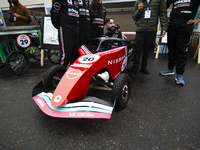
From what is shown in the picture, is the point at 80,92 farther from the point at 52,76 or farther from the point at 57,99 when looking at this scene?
the point at 52,76

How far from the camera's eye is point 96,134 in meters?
1.26

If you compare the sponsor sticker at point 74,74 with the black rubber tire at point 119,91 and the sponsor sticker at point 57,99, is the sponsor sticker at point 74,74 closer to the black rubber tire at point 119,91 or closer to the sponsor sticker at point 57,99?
the sponsor sticker at point 57,99

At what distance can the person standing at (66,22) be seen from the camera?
2010 mm

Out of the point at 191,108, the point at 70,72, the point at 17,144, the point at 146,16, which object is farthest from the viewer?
the point at 146,16

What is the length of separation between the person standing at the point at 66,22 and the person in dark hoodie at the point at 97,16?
733mm

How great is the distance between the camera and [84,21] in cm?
243

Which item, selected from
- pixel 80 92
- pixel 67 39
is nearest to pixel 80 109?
pixel 80 92

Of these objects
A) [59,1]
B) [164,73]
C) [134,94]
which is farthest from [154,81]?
[59,1]

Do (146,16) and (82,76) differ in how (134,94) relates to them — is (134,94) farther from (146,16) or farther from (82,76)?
(146,16)

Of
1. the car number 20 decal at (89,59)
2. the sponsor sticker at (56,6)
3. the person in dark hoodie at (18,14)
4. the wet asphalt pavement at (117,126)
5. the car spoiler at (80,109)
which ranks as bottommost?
the wet asphalt pavement at (117,126)

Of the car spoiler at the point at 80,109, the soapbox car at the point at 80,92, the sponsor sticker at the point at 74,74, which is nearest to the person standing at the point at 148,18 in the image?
the soapbox car at the point at 80,92

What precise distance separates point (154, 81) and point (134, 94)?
0.77 m

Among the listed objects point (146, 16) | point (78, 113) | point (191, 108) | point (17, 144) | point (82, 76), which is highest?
point (146, 16)

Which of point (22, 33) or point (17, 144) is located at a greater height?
point (22, 33)
